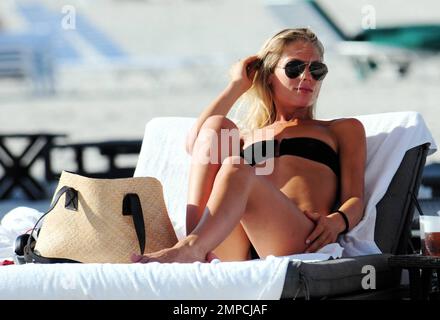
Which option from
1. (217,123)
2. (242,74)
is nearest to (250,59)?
(242,74)

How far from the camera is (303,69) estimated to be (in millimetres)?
3736

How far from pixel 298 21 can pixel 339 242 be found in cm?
1688

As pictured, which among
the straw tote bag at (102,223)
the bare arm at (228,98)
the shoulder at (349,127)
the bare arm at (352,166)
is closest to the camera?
the straw tote bag at (102,223)

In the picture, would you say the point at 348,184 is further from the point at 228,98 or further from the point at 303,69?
the point at 228,98

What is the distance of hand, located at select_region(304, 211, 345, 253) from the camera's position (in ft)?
11.4

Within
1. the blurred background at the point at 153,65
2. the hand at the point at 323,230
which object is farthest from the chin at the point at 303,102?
the blurred background at the point at 153,65

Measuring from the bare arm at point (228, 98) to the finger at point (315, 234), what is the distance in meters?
0.63

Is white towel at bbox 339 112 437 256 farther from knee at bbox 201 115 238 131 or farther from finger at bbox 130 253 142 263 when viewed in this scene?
finger at bbox 130 253 142 263

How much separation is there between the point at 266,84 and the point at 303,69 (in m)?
0.23

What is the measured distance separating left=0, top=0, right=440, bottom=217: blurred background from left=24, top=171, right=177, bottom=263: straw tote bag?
468cm

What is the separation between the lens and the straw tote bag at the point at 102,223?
3.40m

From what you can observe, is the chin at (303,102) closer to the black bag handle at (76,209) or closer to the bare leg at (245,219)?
the bare leg at (245,219)

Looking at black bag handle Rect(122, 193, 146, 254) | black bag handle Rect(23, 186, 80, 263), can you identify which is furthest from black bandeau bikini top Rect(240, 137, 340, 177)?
black bag handle Rect(23, 186, 80, 263)
